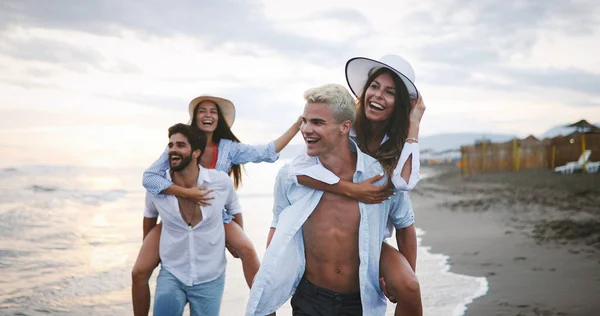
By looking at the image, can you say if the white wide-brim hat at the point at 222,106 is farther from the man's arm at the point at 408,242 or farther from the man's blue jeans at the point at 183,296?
the man's arm at the point at 408,242

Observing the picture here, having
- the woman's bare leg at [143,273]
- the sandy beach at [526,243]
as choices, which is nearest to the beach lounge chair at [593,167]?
the sandy beach at [526,243]

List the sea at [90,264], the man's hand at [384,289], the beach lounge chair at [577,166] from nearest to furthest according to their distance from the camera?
the man's hand at [384,289] < the sea at [90,264] < the beach lounge chair at [577,166]

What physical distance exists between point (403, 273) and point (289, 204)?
0.73 meters

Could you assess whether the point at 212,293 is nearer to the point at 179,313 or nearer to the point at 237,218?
the point at 179,313

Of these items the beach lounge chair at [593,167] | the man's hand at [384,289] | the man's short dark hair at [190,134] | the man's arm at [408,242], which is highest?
the man's short dark hair at [190,134]

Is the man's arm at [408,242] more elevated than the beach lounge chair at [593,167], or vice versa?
the man's arm at [408,242]

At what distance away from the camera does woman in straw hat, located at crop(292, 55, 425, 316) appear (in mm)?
3143

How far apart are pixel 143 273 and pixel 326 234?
67.6 inches

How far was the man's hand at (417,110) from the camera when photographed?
3492 mm

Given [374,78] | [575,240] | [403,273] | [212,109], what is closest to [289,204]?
[403,273]

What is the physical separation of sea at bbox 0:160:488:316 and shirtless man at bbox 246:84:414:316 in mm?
3237

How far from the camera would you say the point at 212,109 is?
5.09 m

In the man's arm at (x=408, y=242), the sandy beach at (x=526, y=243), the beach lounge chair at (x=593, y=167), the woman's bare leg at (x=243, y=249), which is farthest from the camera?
the beach lounge chair at (x=593, y=167)

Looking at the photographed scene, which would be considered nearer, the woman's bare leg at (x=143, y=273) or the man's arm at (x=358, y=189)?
the man's arm at (x=358, y=189)
